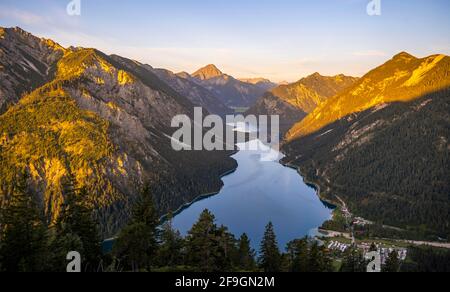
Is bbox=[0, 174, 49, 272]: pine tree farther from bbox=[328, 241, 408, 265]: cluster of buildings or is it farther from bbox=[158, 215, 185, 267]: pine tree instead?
bbox=[328, 241, 408, 265]: cluster of buildings

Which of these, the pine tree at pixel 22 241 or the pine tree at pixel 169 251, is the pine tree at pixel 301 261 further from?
the pine tree at pixel 22 241

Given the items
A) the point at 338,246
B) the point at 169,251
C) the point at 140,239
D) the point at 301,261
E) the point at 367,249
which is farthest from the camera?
the point at 338,246

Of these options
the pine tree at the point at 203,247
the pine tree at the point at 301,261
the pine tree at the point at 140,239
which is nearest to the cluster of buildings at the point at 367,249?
the pine tree at the point at 301,261

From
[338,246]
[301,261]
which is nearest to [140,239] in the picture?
[301,261]

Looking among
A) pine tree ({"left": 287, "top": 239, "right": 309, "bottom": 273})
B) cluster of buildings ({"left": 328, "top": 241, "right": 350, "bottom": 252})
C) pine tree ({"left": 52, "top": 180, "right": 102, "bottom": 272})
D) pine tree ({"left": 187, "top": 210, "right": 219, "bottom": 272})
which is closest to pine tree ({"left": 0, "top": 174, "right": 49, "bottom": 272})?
pine tree ({"left": 52, "top": 180, "right": 102, "bottom": 272})

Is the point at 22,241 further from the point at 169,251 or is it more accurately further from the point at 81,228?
the point at 169,251

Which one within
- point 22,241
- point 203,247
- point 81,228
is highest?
point 22,241
